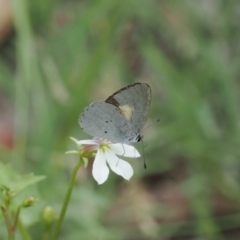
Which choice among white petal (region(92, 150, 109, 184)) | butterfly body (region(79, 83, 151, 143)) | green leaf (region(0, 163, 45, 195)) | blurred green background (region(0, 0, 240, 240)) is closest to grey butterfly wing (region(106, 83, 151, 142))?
butterfly body (region(79, 83, 151, 143))

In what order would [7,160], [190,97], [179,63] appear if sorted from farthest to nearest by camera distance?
[179,63] < [190,97] < [7,160]

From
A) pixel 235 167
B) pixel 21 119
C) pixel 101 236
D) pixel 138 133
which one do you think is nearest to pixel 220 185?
pixel 235 167

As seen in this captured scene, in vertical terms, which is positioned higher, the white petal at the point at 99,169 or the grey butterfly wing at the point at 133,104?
the grey butterfly wing at the point at 133,104

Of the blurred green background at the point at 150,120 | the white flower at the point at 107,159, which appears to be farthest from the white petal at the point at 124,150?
the blurred green background at the point at 150,120

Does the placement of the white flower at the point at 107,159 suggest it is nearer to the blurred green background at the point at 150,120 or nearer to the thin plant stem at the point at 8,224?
the thin plant stem at the point at 8,224

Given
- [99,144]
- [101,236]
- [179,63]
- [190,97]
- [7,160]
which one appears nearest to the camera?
[99,144]

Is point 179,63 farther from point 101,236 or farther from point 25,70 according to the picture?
point 101,236

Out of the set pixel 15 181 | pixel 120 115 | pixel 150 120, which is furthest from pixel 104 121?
pixel 150 120
